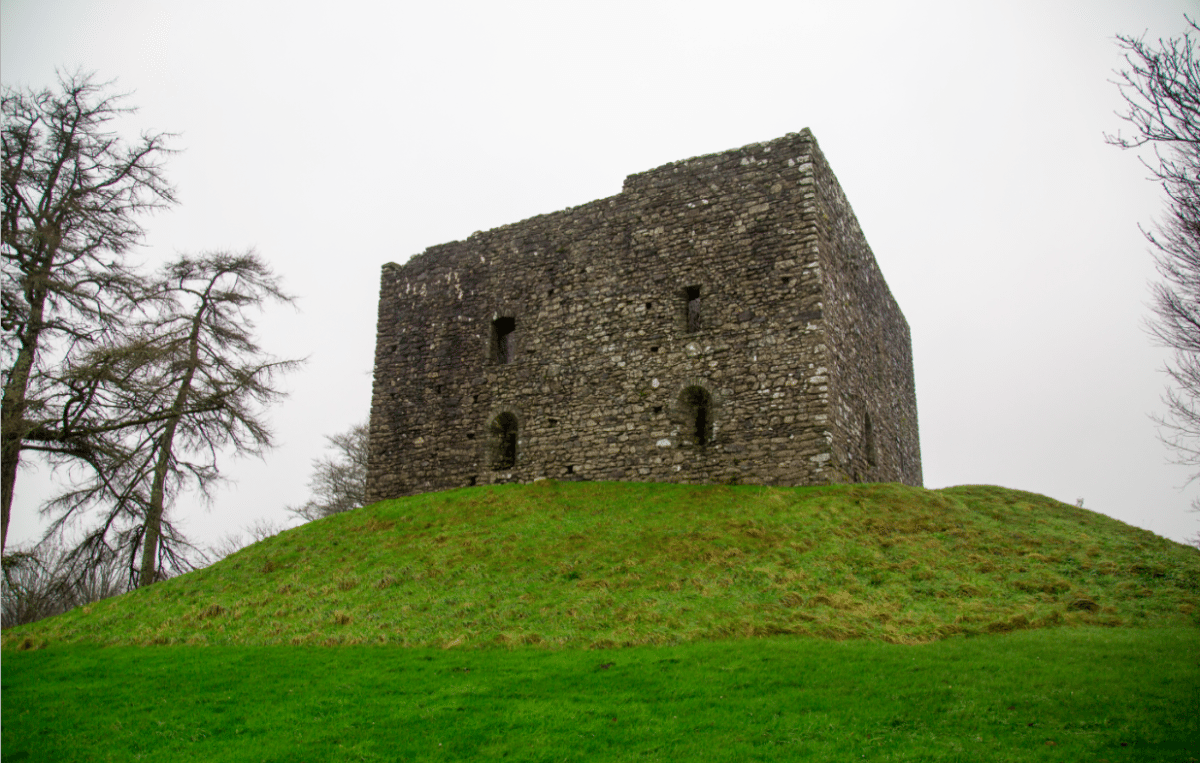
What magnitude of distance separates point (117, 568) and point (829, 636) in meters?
15.7

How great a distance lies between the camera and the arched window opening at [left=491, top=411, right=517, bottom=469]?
1984 cm

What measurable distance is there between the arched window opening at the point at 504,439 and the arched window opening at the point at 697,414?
449 cm

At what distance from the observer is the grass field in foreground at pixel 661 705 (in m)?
7.03

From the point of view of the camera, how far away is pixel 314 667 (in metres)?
10.2

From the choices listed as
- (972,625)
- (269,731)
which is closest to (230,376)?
(269,731)

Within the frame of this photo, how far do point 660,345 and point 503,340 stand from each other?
484cm

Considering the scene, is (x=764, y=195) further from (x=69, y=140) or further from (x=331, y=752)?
(x=331, y=752)

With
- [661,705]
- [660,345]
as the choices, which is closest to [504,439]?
[660,345]

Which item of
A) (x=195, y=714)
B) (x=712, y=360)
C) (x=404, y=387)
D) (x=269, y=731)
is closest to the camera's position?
(x=269, y=731)

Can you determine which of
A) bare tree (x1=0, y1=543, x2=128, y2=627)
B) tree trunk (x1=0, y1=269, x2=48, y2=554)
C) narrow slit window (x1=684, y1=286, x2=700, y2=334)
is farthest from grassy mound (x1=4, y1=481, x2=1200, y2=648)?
narrow slit window (x1=684, y1=286, x2=700, y2=334)

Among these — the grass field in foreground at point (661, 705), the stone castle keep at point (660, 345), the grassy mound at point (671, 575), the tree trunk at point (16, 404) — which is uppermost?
the stone castle keep at point (660, 345)

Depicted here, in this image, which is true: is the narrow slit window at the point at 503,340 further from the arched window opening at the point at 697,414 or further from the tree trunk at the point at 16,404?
the tree trunk at the point at 16,404

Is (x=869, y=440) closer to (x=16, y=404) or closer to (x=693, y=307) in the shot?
(x=693, y=307)

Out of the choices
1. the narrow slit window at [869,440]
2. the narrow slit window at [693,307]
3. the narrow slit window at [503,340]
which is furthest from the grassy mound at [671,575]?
the narrow slit window at [503,340]
